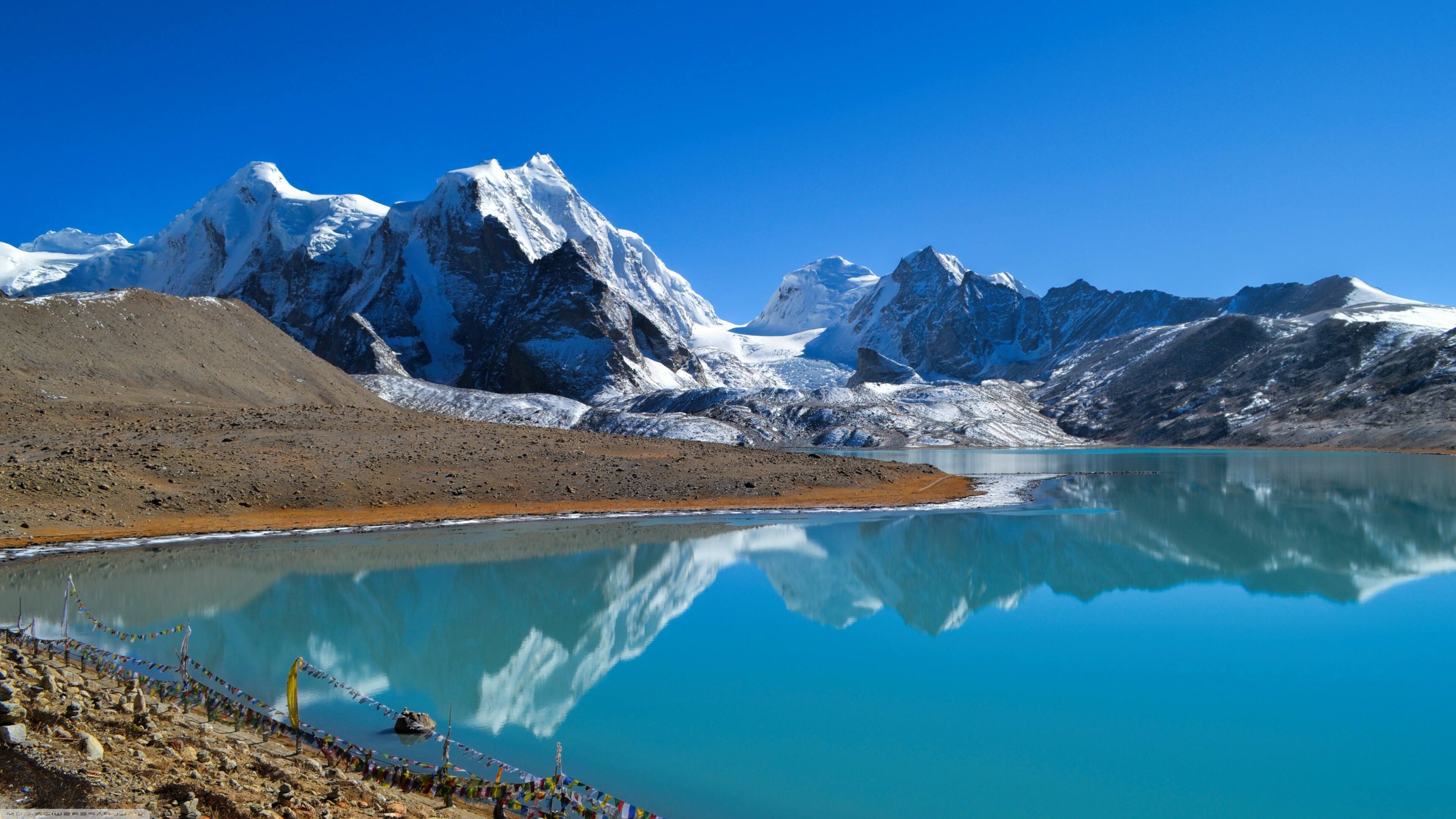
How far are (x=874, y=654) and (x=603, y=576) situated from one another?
32.3 ft

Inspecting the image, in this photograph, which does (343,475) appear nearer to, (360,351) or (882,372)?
(360,351)

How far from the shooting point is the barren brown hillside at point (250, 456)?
31641 millimetres

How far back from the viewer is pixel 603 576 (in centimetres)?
2305

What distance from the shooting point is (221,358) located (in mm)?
56469

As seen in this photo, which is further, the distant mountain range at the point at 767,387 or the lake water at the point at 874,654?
the distant mountain range at the point at 767,387

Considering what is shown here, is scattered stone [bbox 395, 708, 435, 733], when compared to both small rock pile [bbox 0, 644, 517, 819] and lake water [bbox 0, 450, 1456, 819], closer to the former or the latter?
lake water [bbox 0, 450, 1456, 819]

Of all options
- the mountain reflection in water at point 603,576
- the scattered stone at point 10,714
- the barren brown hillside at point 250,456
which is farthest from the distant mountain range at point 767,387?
the scattered stone at point 10,714

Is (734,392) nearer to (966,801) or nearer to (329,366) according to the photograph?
(329,366)

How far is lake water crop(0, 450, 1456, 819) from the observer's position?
32.6 ft

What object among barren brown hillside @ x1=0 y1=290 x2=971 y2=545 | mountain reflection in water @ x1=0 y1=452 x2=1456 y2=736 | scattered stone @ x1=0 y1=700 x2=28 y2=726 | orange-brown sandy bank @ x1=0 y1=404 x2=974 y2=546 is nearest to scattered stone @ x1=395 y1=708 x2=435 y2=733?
mountain reflection in water @ x1=0 y1=452 x2=1456 y2=736

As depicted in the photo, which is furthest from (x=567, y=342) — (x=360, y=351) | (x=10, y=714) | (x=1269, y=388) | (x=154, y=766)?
(x=154, y=766)

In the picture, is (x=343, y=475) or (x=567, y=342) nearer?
(x=343, y=475)

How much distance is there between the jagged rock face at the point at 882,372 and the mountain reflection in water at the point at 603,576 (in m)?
148

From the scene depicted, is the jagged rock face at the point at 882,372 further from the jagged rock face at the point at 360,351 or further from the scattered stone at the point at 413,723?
the scattered stone at the point at 413,723
